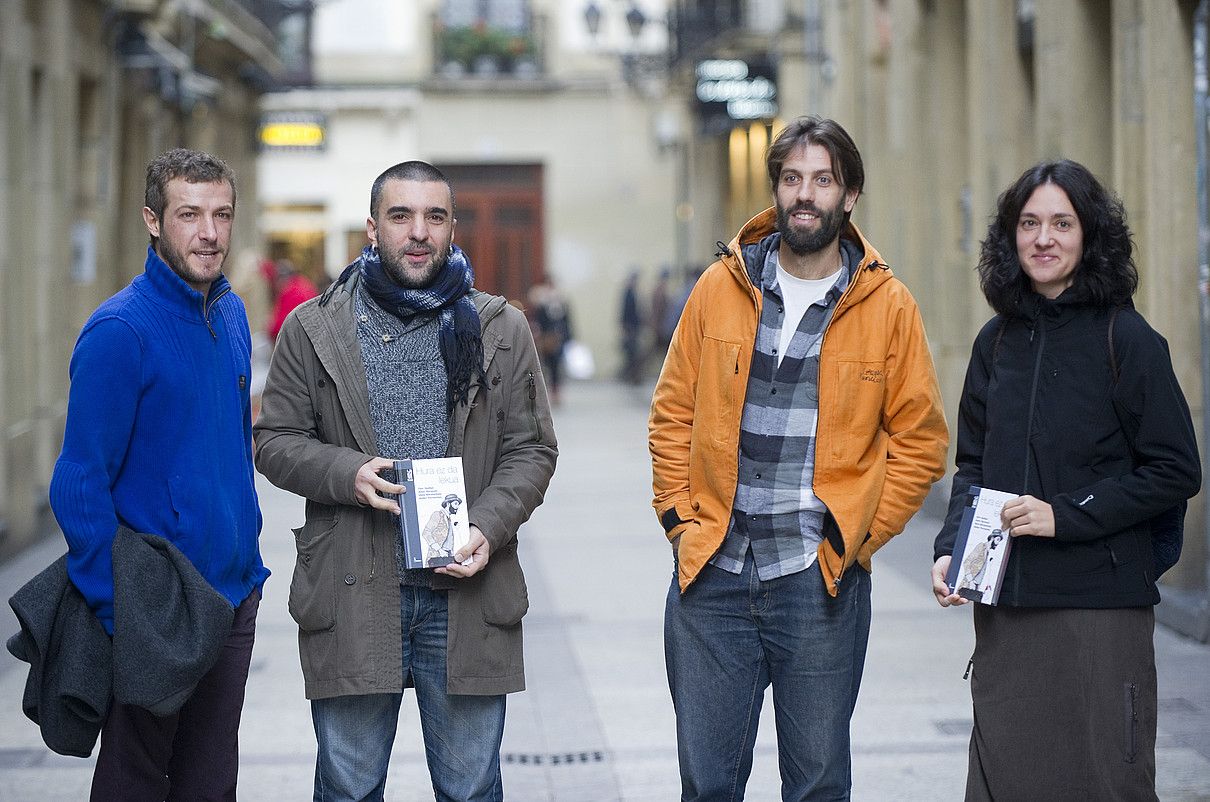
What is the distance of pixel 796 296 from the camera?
472 cm

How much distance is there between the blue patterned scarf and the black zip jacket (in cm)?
129

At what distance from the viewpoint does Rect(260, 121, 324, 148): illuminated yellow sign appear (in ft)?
89.1

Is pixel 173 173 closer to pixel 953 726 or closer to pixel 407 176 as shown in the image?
pixel 407 176

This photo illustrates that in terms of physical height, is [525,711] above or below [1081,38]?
below

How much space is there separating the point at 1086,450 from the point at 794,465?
2.31ft

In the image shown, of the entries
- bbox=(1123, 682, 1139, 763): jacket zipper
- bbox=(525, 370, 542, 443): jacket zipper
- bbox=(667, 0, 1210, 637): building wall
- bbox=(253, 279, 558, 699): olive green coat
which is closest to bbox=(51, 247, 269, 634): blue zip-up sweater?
bbox=(253, 279, 558, 699): olive green coat

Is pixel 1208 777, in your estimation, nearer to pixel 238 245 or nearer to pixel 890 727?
pixel 890 727

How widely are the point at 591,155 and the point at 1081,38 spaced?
83.4ft

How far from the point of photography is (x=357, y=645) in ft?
14.9

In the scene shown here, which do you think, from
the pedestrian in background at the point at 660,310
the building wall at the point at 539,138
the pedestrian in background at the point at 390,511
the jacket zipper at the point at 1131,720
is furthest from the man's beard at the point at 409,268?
the building wall at the point at 539,138

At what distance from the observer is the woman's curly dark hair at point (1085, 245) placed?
4.46 meters

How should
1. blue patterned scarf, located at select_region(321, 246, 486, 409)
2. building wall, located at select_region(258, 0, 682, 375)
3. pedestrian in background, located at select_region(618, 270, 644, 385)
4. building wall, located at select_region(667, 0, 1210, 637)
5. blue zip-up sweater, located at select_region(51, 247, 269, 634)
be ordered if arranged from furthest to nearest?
1. building wall, located at select_region(258, 0, 682, 375)
2. pedestrian in background, located at select_region(618, 270, 644, 385)
3. building wall, located at select_region(667, 0, 1210, 637)
4. blue patterned scarf, located at select_region(321, 246, 486, 409)
5. blue zip-up sweater, located at select_region(51, 247, 269, 634)

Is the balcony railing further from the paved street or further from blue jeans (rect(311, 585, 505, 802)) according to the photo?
blue jeans (rect(311, 585, 505, 802))

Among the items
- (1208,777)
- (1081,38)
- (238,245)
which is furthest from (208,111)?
(1208,777)
